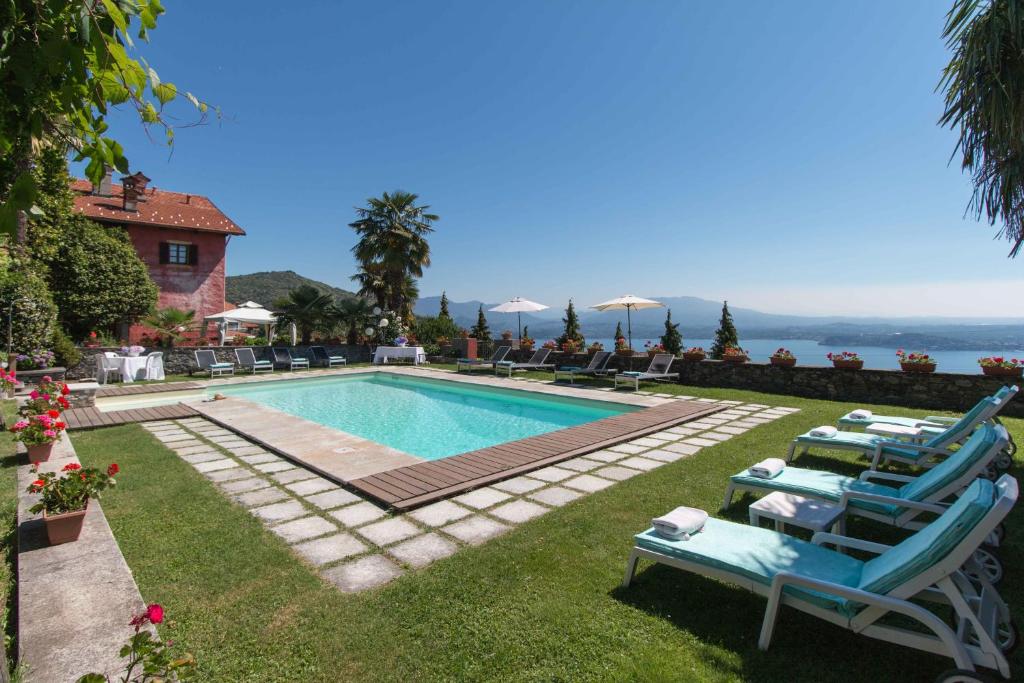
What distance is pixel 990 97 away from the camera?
15.5ft

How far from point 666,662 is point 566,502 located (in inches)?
80.9

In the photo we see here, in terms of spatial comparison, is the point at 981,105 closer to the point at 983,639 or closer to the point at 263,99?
the point at 983,639

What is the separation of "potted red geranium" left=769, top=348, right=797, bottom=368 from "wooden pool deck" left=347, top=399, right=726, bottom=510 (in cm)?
447

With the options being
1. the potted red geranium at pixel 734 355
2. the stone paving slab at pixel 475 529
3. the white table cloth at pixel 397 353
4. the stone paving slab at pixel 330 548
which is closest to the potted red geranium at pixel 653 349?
the potted red geranium at pixel 734 355

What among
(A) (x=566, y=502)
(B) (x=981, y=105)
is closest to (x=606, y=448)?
(A) (x=566, y=502)

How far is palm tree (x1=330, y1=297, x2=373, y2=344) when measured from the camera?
18.5 meters

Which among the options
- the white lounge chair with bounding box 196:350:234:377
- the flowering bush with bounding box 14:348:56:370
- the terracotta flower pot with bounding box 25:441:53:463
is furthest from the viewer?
the white lounge chair with bounding box 196:350:234:377

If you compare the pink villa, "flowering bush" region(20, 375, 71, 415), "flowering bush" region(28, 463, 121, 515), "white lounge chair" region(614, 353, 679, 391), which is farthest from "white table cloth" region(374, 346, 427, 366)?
"flowering bush" region(28, 463, 121, 515)

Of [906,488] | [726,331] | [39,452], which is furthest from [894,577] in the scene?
[726,331]

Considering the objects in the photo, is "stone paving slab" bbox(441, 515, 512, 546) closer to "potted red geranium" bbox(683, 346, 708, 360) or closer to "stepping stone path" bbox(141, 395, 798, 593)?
"stepping stone path" bbox(141, 395, 798, 593)

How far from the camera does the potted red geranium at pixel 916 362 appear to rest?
9117mm

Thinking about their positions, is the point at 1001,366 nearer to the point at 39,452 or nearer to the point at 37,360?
the point at 39,452

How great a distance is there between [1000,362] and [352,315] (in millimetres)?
18451

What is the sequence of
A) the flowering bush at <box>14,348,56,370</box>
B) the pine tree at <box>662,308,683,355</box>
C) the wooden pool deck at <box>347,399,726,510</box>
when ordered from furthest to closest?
the pine tree at <box>662,308,683,355</box> < the flowering bush at <box>14,348,56,370</box> < the wooden pool deck at <box>347,399,726,510</box>
